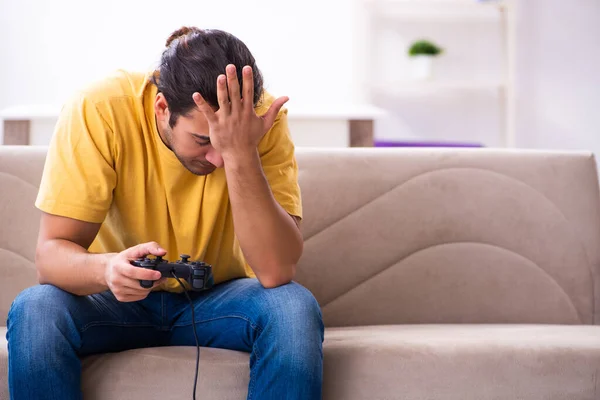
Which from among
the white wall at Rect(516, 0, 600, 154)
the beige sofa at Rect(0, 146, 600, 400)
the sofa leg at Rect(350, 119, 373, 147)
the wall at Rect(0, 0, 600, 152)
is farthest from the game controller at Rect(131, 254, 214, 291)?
the white wall at Rect(516, 0, 600, 154)

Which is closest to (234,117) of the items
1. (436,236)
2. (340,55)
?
Answer: (436,236)

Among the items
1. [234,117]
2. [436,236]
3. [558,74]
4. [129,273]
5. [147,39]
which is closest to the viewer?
[129,273]

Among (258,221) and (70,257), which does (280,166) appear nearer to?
(258,221)

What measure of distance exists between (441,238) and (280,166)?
0.57m

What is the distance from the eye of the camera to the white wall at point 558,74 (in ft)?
14.4

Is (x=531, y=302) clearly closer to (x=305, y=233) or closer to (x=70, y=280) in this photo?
(x=305, y=233)

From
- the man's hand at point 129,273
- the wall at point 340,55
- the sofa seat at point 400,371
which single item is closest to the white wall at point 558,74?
the wall at point 340,55

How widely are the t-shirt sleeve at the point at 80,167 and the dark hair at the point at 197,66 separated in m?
0.14

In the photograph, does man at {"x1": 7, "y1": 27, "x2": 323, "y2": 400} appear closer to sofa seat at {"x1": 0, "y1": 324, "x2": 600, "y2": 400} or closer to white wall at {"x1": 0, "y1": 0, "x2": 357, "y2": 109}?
sofa seat at {"x1": 0, "y1": 324, "x2": 600, "y2": 400}

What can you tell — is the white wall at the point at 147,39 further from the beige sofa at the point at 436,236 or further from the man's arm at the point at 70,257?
Result: the man's arm at the point at 70,257

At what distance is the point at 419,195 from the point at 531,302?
388 millimetres

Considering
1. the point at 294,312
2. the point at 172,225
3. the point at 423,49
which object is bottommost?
the point at 294,312

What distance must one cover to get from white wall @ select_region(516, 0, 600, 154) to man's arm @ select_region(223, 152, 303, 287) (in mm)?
3327

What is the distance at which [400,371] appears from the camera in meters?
1.35
